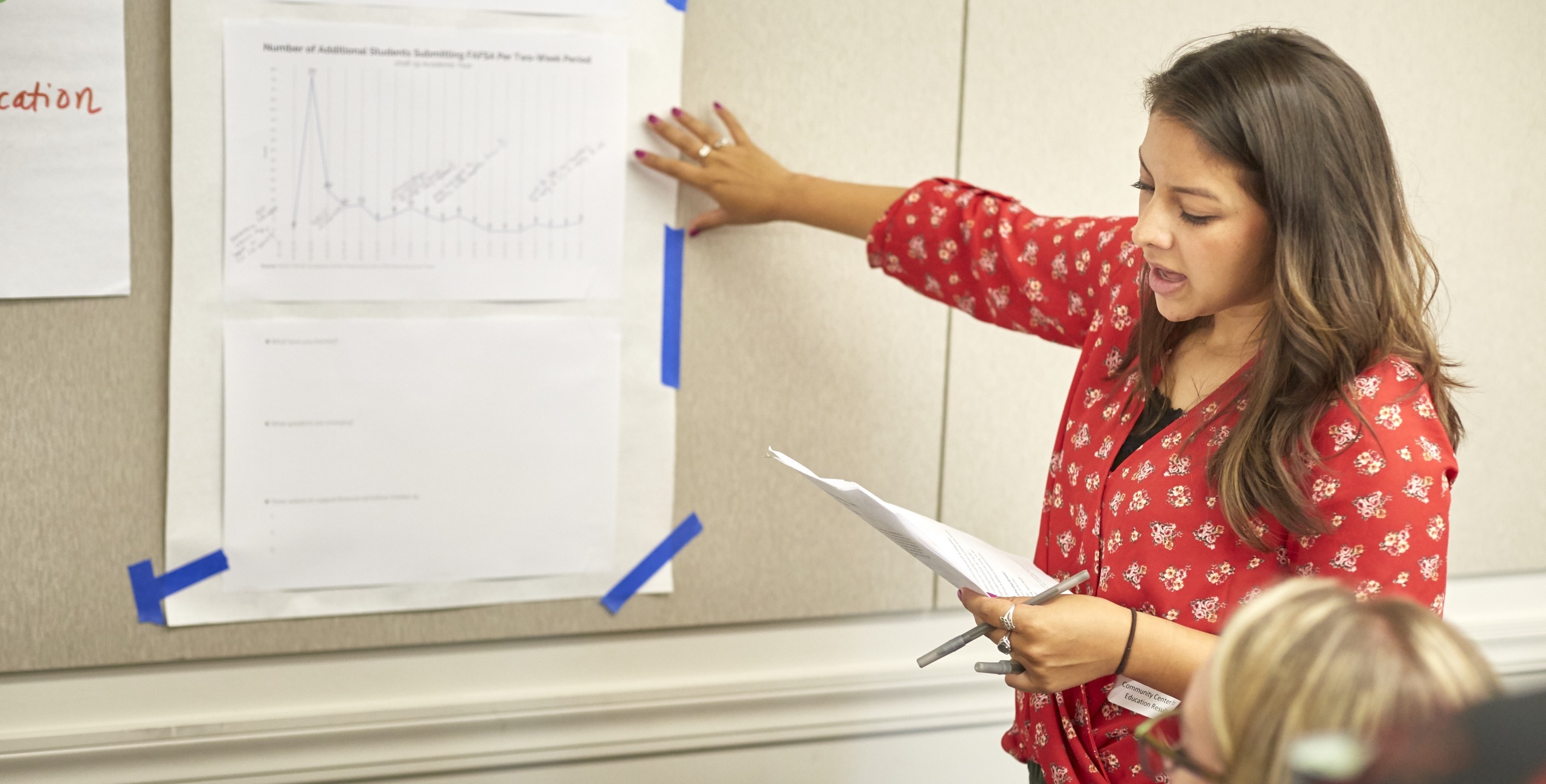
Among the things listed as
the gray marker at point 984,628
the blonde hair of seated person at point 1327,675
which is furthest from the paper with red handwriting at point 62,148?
the blonde hair of seated person at point 1327,675

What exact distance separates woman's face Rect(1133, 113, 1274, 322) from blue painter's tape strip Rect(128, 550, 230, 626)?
1.06 meters

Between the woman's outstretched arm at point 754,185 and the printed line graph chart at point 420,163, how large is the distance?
3.0 inches

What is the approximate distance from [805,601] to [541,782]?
1.35 feet

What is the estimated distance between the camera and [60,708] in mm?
1260

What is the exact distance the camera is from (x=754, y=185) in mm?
1314

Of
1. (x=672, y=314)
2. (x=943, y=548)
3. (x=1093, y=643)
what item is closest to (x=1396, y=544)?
(x=1093, y=643)

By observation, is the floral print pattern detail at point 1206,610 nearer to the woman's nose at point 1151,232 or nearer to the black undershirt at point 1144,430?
the black undershirt at point 1144,430

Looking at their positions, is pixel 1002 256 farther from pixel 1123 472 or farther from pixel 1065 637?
pixel 1065 637

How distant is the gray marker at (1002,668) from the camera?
93 centimetres

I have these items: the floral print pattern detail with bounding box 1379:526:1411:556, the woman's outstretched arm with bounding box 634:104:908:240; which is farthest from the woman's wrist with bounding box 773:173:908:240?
the floral print pattern detail with bounding box 1379:526:1411:556

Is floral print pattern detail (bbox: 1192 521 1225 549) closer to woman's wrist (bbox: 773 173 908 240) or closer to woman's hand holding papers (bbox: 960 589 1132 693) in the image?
woman's hand holding papers (bbox: 960 589 1132 693)

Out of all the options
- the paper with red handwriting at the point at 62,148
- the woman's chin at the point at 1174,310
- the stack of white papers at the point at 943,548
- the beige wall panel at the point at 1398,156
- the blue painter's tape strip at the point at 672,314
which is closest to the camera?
the stack of white papers at the point at 943,548

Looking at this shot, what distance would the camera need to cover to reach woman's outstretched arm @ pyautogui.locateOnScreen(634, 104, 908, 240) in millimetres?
1299

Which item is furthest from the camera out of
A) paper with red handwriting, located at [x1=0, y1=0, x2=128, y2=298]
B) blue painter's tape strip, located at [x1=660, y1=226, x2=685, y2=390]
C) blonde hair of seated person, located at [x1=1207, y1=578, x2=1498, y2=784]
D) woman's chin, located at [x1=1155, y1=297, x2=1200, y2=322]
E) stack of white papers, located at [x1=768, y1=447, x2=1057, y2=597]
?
blue painter's tape strip, located at [x1=660, y1=226, x2=685, y2=390]
